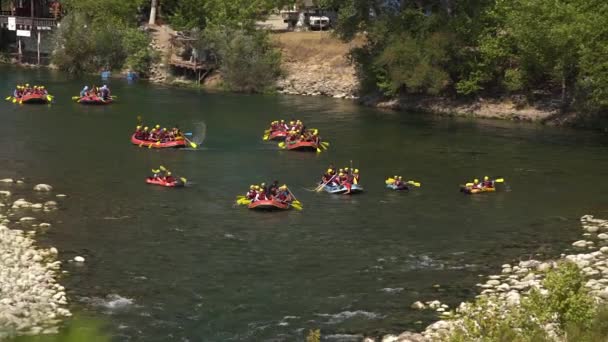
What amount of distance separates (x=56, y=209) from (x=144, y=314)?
1448 cm

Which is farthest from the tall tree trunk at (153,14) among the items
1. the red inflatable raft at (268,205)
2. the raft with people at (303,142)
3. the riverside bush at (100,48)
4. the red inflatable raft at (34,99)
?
the red inflatable raft at (268,205)

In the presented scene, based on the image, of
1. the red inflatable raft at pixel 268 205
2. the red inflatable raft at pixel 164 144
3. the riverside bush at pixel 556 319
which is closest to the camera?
the riverside bush at pixel 556 319

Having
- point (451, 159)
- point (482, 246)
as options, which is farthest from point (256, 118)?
point (482, 246)

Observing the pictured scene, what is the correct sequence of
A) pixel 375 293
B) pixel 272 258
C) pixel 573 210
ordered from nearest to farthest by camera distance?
pixel 375 293 < pixel 272 258 < pixel 573 210

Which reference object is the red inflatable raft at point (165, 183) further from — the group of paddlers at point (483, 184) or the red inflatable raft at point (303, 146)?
the group of paddlers at point (483, 184)

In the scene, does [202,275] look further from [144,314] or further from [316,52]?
[316,52]

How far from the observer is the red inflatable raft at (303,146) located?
55312 mm

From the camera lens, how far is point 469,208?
41.7 m

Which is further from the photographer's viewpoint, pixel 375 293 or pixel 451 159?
pixel 451 159

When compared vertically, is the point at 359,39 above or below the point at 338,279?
above

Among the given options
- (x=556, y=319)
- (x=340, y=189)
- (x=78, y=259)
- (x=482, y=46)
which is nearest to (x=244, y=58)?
(x=482, y=46)

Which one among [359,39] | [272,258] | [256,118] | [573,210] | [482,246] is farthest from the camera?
[359,39]

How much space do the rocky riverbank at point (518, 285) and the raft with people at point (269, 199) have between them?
1166 cm

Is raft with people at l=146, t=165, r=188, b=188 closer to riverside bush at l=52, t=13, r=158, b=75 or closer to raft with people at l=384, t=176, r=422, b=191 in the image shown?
raft with people at l=384, t=176, r=422, b=191
